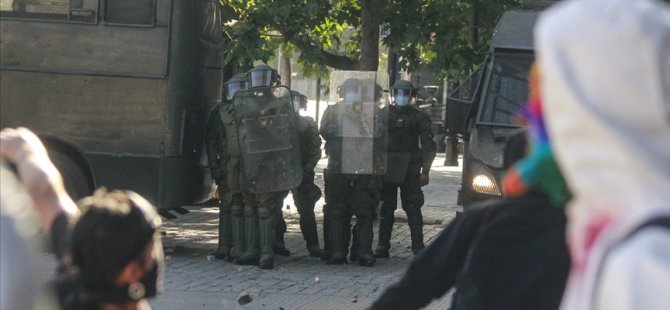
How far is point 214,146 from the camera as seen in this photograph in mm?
12195

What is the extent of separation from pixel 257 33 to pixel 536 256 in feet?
37.8

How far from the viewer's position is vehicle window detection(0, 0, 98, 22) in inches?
486

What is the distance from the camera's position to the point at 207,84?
13.1 m

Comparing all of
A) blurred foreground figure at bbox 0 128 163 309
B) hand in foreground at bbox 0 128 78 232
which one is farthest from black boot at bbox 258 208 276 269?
blurred foreground figure at bbox 0 128 163 309

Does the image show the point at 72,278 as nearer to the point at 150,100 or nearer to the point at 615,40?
the point at 615,40

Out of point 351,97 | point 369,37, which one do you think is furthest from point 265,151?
point 369,37

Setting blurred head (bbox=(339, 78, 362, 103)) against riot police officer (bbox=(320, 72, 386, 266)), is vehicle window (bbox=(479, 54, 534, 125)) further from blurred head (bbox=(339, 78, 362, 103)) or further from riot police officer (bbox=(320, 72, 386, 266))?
blurred head (bbox=(339, 78, 362, 103))

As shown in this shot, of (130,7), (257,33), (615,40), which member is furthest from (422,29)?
(615,40)

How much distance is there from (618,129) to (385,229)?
11004mm

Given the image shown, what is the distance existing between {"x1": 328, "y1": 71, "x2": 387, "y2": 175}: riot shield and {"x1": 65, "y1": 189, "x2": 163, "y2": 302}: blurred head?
30.6 ft

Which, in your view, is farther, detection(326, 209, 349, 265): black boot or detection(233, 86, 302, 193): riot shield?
detection(326, 209, 349, 265): black boot

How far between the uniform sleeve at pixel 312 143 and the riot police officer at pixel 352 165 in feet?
0.32

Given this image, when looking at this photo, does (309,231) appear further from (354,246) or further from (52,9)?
(52,9)

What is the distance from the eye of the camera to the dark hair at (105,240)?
9.20ft
